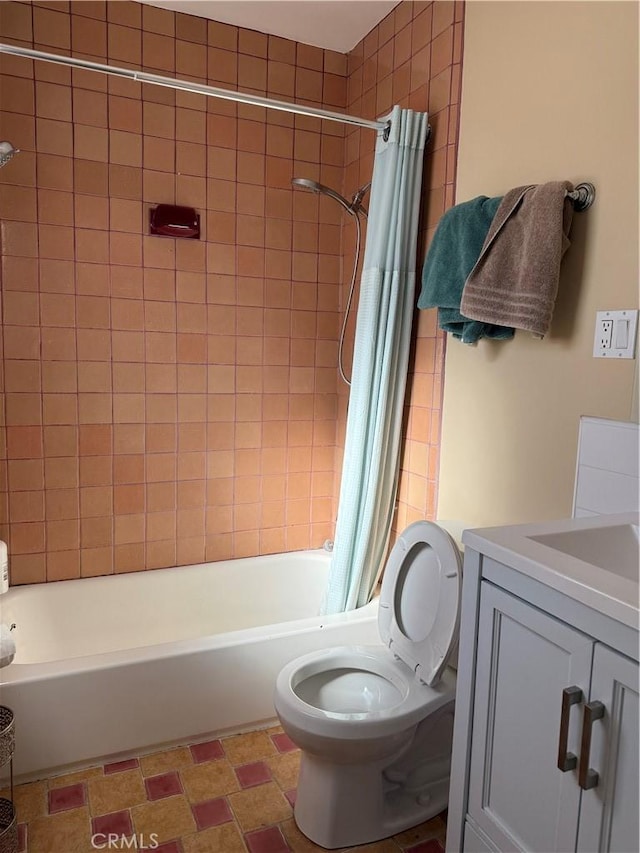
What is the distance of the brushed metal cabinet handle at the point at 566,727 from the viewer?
0.95 meters

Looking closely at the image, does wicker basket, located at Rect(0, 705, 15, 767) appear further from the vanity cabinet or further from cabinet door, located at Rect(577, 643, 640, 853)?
cabinet door, located at Rect(577, 643, 640, 853)

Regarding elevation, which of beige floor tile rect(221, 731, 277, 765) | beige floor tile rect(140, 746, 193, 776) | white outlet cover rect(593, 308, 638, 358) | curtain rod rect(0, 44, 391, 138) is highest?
curtain rod rect(0, 44, 391, 138)

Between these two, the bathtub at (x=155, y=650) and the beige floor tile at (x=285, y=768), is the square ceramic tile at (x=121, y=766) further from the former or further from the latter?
the beige floor tile at (x=285, y=768)

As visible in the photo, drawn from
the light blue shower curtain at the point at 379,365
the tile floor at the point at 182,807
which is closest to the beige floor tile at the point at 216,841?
the tile floor at the point at 182,807

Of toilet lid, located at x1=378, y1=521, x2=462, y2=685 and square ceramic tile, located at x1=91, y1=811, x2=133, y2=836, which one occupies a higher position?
toilet lid, located at x1=378, y1=521, x2=462, y2=685

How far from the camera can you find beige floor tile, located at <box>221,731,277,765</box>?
1987mm

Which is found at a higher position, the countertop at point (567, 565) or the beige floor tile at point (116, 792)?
the countertop at point (567, 565)

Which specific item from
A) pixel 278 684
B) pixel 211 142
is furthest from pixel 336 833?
pixel 211 142

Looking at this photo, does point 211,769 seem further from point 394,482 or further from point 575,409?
point 575,409

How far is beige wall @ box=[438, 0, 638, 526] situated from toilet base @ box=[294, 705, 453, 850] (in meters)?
0.69

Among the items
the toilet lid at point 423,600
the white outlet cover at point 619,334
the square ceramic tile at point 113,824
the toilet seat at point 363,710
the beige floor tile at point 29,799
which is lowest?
the beige floor tile at point 29,799

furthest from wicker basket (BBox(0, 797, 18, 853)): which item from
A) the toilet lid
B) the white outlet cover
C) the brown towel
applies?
the white outlet cover

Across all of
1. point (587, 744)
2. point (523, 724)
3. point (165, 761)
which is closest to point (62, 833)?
point (165, 761)

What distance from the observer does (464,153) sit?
2025mm
